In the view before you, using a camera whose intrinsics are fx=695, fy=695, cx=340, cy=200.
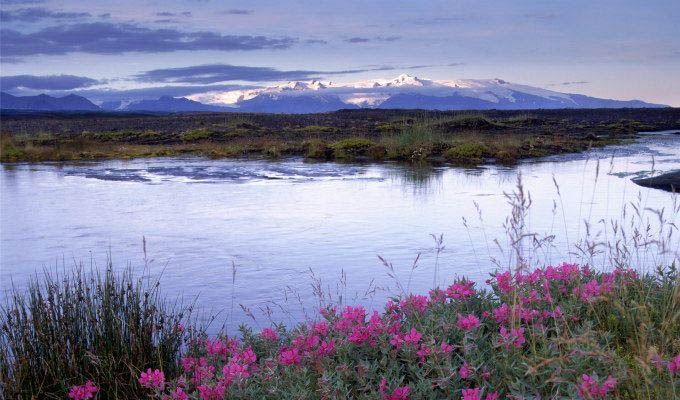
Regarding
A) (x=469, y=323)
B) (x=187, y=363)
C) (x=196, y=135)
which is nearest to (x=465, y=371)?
(x=469, y=323)

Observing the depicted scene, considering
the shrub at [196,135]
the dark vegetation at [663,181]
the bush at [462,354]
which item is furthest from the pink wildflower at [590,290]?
the shrub at [196,135]

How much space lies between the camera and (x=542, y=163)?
73.0ft

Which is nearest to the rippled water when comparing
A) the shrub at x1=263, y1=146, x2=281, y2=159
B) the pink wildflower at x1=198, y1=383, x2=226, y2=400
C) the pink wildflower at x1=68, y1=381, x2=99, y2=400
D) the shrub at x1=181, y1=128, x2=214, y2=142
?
the pink wildflower at x1=198, y1=383, x2=226, y2=400

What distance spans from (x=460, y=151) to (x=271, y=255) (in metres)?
16.6

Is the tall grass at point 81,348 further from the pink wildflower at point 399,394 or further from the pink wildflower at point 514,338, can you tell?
the pink wildflower at point 514,338

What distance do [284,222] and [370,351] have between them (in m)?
7.35

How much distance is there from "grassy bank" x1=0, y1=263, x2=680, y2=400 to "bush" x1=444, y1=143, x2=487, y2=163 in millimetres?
18397

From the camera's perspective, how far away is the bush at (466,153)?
2339 cm

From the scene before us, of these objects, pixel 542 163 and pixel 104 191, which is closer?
pixel 104 191

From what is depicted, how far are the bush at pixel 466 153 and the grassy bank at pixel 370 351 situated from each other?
18397 millimetres

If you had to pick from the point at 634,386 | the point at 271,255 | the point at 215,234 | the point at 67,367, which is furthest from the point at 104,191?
the point at 634,386

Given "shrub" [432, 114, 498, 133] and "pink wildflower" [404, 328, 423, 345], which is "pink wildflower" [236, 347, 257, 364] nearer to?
"pink wildflower" [404, 328, 423, 345]

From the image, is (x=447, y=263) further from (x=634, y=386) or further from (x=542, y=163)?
(x=542, y=163)

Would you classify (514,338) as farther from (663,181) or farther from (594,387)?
(663,181)
